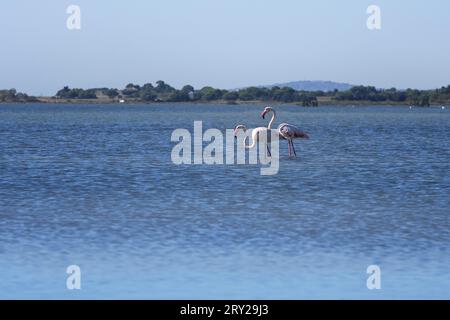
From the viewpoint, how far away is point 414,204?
19.8 meters

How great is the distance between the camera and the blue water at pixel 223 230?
489 inches

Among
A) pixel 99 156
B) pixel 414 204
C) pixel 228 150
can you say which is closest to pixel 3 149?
pixel 99 156

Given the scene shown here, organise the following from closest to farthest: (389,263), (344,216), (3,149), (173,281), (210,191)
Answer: (173,281), (389,263), (344,216), (210,191), (3,149)

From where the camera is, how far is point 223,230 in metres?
16.2

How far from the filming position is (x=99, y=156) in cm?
3262

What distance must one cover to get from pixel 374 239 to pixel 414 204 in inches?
177

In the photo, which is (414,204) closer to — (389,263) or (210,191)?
(210,191)

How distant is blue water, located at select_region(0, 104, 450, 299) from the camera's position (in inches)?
489

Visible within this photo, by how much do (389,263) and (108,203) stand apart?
23.9 ft

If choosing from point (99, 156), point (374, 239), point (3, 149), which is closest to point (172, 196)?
point (374, 239)

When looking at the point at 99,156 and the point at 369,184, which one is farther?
the point at 99,156
